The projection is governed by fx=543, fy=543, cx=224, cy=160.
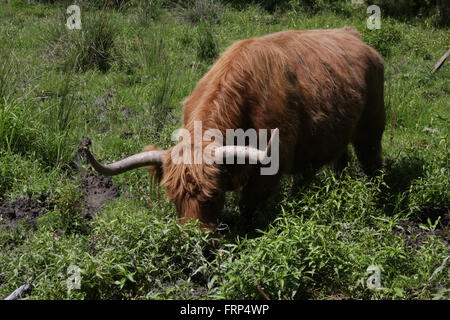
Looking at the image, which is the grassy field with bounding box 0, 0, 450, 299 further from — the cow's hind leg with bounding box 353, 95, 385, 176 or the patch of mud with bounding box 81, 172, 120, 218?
the cow's hind leg with bounding box 353, 95, 385, 176

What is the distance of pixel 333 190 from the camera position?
4.78 m

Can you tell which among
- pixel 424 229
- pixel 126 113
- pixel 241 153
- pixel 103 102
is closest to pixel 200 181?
pixel 241 153

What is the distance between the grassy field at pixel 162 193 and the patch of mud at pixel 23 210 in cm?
1

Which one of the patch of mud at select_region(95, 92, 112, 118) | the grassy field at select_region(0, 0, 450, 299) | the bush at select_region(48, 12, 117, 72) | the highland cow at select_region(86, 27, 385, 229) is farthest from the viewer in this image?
the bush at select_region(48, 12, 117, 72)

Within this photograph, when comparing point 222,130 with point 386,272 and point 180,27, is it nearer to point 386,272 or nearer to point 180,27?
point 386,272

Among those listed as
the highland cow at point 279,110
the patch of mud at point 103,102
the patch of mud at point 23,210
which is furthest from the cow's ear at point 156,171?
the patch of mud at point 103,102

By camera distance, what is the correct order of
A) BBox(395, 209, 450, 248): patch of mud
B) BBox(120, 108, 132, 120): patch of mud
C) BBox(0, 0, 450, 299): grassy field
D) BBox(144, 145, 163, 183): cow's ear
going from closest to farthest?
BBox(0, 0, 450, 299): grassy field, BBox(144, 145, 163, 183): cow's ear, BBox(395, 209, 450, 248): patch of mud, BBox(120, 108, 132, 120): patch of mud

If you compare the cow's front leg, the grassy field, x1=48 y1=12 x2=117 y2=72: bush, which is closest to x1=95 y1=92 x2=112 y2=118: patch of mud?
the grassy field

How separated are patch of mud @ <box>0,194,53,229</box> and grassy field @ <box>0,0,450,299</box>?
0.04ft

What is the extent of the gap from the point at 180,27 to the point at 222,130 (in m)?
6.13

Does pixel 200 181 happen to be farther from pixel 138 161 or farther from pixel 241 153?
pixel 138 161

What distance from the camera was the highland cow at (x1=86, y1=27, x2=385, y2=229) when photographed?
418cm
